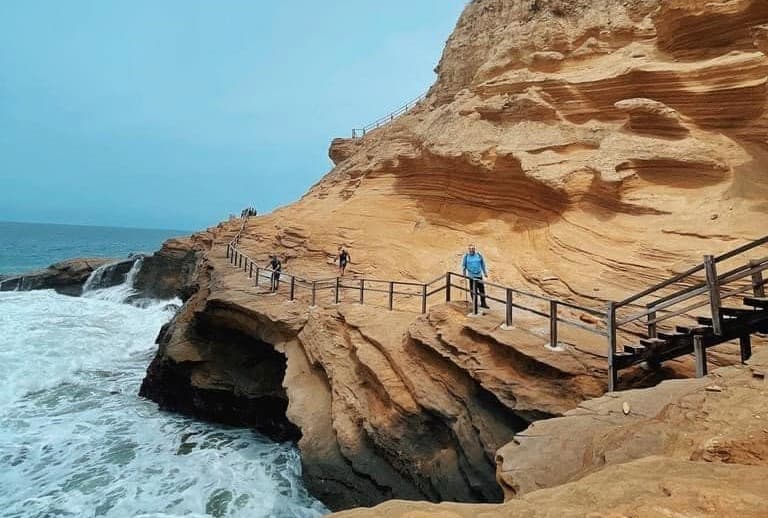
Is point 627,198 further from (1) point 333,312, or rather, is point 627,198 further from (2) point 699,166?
(1) point 333,312

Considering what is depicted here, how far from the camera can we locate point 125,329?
78.9 feet

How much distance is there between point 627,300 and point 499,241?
10.4 m

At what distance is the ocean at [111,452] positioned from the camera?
9.12 metres

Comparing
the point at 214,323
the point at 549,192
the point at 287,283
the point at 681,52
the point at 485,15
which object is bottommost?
the point at 214,323

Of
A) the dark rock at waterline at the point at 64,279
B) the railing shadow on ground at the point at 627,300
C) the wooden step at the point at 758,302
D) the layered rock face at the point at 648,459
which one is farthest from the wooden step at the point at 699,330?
the dark rock at waterline at the point at 64,279

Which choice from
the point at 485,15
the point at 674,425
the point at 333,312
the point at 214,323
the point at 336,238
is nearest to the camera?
the point at 674,425

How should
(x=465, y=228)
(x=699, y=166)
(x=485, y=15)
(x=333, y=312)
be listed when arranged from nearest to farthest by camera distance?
(x=333, y=312)
(x=699, y=166)
(x=465, y=228)
(x=485, y=15)

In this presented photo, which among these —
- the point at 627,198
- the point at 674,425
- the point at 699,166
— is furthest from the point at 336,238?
the point at 674,425

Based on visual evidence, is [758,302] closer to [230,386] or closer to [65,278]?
[230,386]

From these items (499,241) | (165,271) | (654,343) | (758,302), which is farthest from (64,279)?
(758,302)

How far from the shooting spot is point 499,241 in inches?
672

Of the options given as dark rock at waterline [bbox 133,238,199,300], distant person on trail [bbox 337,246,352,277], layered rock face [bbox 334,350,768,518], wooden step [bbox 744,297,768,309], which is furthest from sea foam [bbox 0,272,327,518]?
dark rock at waterline [bbox 133,238,199,300]

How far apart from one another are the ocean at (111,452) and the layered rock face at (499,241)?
104cm

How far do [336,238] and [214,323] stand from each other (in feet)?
22.4
